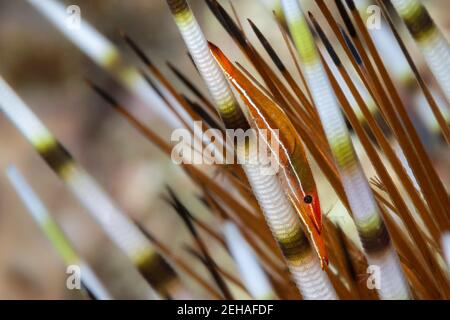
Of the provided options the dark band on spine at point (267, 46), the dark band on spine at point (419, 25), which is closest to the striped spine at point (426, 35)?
the dark band on spine at point (419, 25)

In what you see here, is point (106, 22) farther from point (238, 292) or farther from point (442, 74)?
point (442, 74)

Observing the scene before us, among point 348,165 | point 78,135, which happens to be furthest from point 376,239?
point 78,135

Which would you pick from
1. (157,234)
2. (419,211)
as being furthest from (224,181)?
(157,234)

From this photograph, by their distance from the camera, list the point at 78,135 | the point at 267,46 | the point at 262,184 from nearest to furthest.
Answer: the point at 262,184 → the point at 267,46 → the point at 78,135

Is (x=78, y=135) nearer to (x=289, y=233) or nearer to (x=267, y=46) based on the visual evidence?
(x=267, y=46)

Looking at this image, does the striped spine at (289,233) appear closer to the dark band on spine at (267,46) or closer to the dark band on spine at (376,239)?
the dark band on spine at (376,239)

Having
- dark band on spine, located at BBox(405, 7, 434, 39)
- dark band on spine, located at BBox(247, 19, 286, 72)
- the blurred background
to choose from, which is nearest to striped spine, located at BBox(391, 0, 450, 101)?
dark band on spine, located at BBox(405, 7, 434, 39)

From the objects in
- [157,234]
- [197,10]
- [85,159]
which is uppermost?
[197,10]
